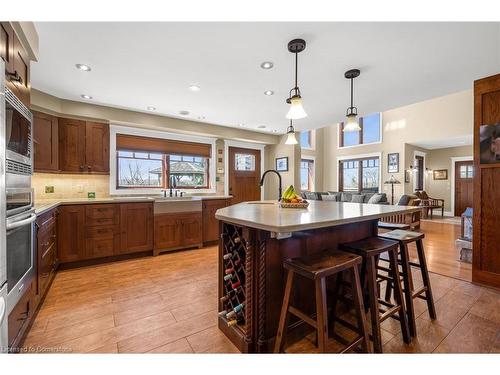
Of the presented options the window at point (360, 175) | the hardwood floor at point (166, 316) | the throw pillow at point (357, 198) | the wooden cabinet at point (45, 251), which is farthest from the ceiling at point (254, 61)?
the window at point (360, 175)

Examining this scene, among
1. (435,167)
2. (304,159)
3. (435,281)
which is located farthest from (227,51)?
(435,167)

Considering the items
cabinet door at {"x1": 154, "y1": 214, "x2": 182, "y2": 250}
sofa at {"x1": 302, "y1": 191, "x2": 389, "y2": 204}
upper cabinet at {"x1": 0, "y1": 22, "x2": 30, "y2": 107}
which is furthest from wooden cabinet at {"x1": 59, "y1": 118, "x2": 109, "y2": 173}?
sofa at {"x1": 302, "y1": 191, "x2": 389, "y2": 204}

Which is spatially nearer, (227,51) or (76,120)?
(227,51)

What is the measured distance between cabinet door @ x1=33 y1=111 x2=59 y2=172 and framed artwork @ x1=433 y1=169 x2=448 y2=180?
11312 mm

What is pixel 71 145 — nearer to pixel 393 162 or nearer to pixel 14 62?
pixel 14 62

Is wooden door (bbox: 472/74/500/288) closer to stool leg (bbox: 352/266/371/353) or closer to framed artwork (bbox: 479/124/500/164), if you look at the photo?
framed artwork (bbox: 479/124/500/164)

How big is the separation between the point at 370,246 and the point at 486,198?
6.33ft

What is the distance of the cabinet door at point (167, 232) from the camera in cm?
367

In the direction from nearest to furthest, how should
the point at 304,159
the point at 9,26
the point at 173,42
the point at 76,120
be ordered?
the point at 9,26 < the point at 173,42 < the point at 76,120 < the point at 304,159

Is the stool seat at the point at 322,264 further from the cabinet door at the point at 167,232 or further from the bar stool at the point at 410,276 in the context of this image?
the cabinet door at the point at 167,232

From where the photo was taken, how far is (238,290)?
1.71 meters

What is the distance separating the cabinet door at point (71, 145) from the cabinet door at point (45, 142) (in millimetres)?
77

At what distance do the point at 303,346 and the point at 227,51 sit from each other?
2501mm

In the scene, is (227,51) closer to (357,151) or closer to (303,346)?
(303,346)
